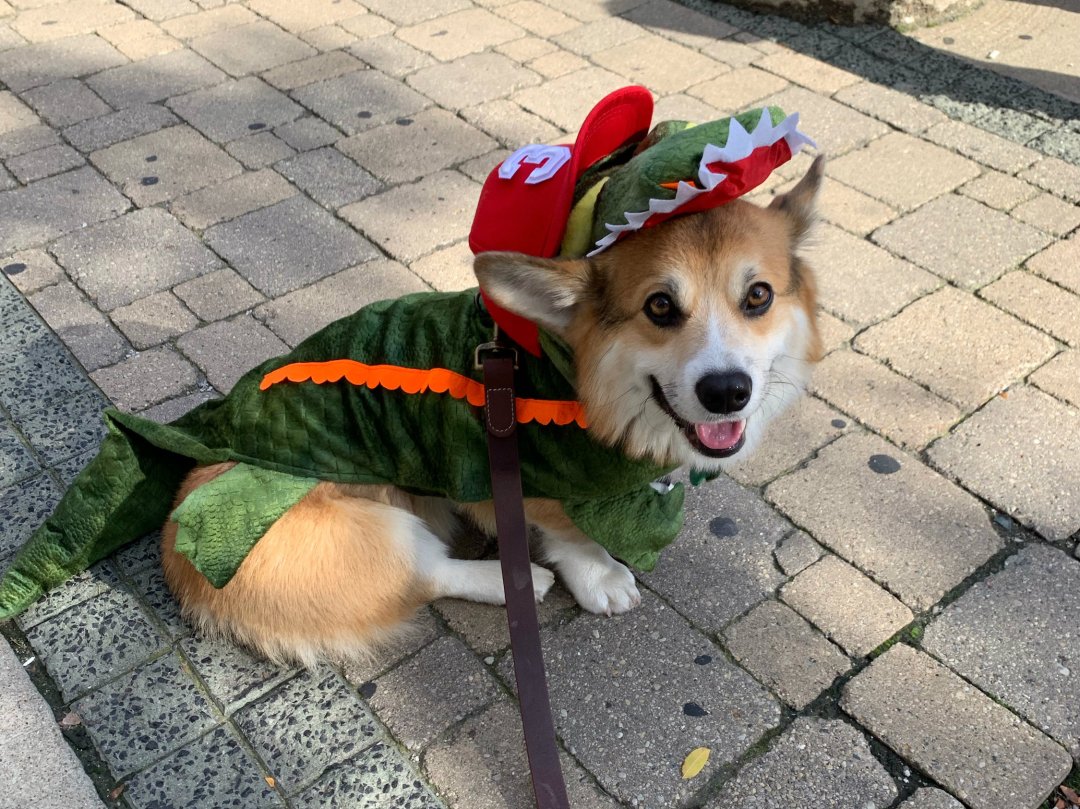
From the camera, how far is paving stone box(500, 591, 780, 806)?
7.67ft

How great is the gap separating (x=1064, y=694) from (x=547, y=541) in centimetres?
138

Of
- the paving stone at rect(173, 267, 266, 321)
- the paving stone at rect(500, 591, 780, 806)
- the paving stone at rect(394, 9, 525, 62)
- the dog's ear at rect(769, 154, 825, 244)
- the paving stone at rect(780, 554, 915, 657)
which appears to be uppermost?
the dog's ear at rect(769, 154, 825, 244)

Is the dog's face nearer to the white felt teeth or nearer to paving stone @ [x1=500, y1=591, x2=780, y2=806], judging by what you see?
the white felt teeth

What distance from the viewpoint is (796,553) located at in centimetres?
287

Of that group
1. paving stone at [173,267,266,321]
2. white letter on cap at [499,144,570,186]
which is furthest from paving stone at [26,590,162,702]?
white letter on cap at [499,144,570,186]

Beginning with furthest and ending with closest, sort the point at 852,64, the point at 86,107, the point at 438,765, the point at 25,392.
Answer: the point at 852,64, the point at 86,107, the point at 25,392, the point at 438,765

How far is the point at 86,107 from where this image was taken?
4938 millimetres

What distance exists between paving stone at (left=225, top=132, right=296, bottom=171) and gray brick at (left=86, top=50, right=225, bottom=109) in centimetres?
66

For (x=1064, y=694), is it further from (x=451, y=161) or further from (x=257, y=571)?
(x=451, y=161)

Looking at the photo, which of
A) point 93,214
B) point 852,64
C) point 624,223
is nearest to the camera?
point 624,223

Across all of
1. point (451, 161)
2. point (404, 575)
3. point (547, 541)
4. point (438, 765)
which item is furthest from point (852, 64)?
point (438, 765)

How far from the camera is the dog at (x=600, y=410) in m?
2.10

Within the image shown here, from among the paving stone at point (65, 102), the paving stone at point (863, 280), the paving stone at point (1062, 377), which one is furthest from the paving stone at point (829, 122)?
the paving stone at point (65, 102)

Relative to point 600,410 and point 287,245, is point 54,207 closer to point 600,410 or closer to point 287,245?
point 287,245
